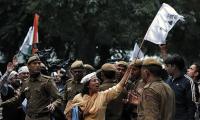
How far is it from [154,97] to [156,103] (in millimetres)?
75

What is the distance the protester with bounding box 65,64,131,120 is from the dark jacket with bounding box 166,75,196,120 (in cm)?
125

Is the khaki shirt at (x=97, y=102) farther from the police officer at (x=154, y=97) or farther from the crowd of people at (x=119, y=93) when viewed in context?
the police officer at (x=154, y=97)

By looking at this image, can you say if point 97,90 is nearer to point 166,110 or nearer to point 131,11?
point 166,110

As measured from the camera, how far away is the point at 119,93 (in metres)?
10.1

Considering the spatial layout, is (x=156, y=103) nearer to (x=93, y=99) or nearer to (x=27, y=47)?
(x=93, y=99)

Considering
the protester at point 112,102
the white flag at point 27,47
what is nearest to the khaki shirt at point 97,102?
the protester at point 112,102

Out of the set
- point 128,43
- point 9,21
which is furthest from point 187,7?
point 9,21

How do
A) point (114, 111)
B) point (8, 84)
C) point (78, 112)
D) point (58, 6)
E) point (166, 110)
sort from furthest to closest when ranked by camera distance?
point (58, 6) < point (8, 84) < point (114, 111) < point (78, 112) < point (166, 110)

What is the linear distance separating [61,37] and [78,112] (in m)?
20.2

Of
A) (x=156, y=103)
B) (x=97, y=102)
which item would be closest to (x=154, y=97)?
(x=156, y=103)

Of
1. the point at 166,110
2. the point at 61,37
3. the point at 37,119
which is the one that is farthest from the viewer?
the point at 61,37

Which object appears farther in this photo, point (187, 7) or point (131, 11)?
point (187, 7)

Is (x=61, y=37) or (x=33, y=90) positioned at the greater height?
(x=33, y=90)

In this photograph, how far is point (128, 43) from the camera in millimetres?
30125
